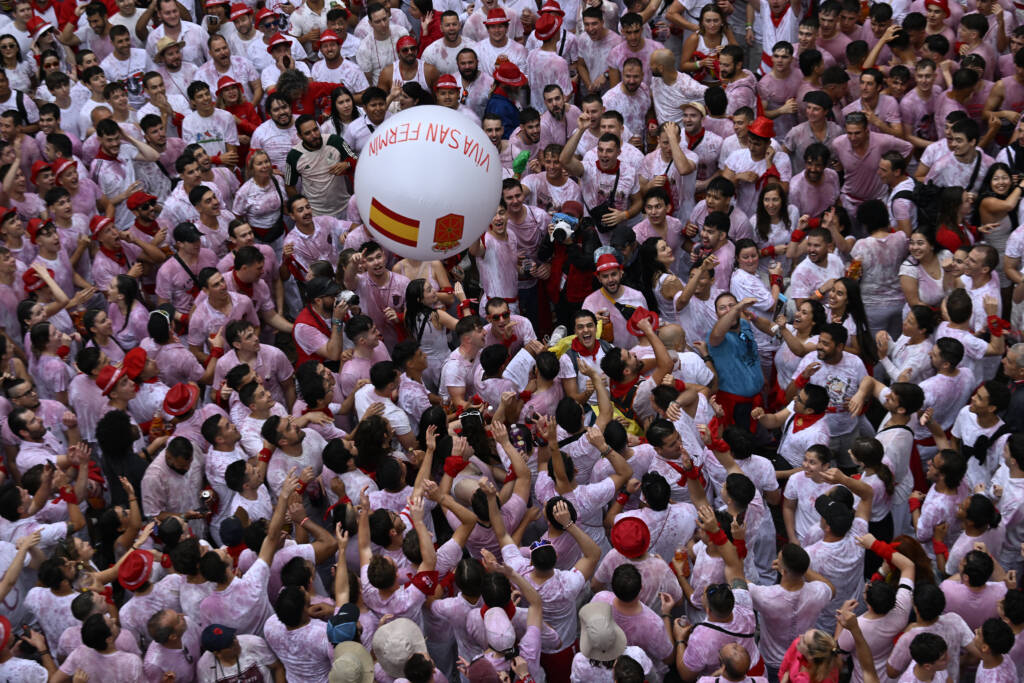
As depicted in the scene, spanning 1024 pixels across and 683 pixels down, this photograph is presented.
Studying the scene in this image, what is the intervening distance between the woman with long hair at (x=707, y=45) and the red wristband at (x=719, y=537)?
5852 mm

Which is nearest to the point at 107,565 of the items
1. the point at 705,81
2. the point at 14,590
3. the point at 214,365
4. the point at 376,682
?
the point at 14,590

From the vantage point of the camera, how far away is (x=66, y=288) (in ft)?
33.3

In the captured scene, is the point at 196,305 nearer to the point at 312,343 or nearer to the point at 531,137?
Result: the point at 312,343

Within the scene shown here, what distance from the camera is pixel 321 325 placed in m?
9.38

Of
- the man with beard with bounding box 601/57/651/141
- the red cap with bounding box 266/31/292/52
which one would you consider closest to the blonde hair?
the man with beard with bounding box 601/57/651/141

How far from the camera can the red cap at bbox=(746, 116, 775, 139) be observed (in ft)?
33.9

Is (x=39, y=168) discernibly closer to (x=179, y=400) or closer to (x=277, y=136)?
(x=277, y=136)

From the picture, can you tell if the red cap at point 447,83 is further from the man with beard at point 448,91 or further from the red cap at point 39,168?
the red cap at point 39,168

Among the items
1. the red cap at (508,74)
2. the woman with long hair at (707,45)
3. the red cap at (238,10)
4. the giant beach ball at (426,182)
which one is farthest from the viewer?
the red cap at (238,10)

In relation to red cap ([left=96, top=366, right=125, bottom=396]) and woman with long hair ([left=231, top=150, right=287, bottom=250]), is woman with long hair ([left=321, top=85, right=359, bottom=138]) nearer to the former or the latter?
woman with long hair ([left=231, top=150, right=287, bottom=250])

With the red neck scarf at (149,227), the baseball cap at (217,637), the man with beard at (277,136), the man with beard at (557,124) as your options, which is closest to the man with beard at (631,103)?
the man with beard at (557,124)

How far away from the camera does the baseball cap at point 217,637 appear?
6617mm

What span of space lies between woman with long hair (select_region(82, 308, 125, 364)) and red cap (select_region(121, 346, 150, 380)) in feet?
1.62

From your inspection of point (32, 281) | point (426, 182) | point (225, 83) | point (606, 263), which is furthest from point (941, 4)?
point (32, 281)
